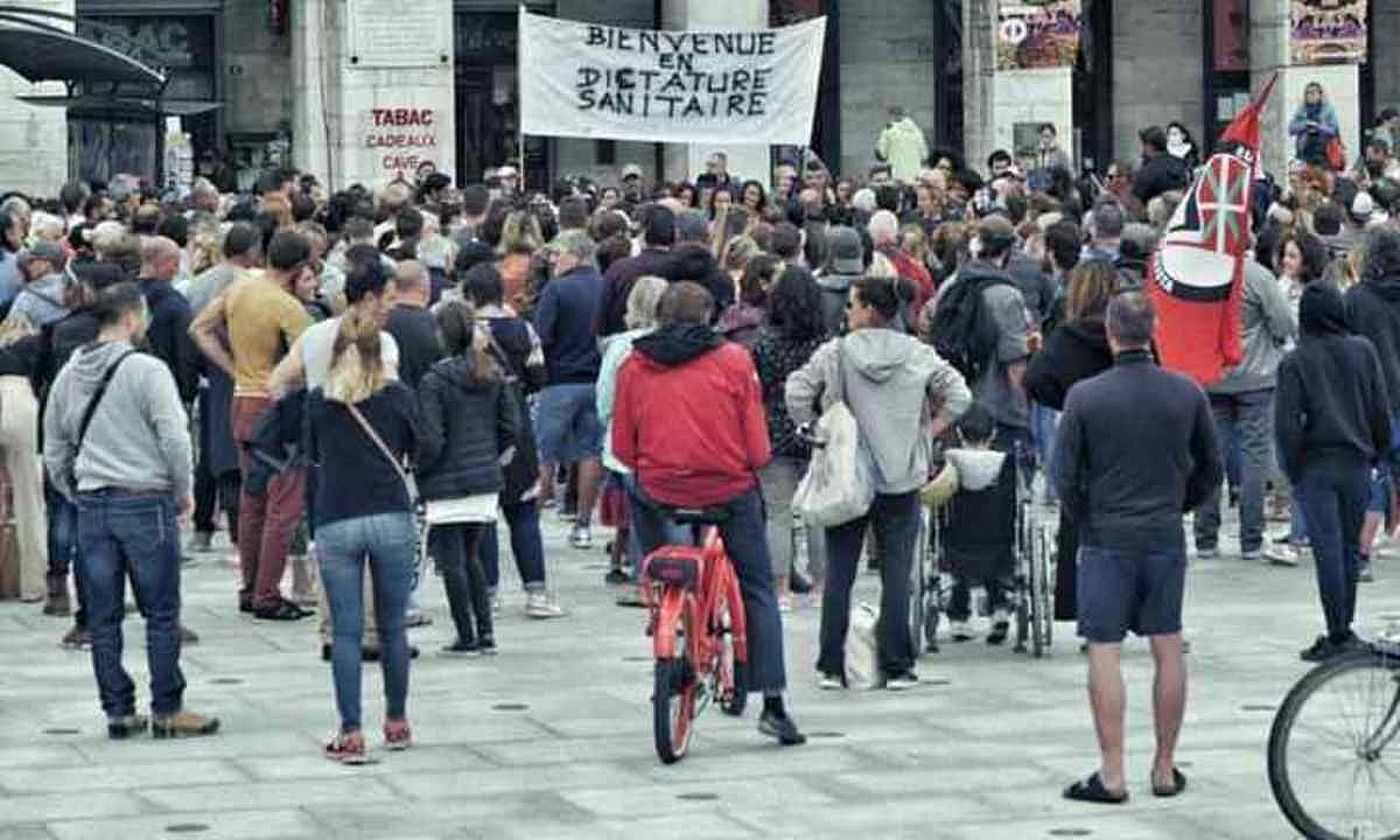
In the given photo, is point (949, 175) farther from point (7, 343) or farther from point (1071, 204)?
point (7, 343)

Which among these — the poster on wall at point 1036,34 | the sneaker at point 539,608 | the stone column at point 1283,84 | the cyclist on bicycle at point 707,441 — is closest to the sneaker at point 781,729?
the cyclist on bicycle at point 707,441

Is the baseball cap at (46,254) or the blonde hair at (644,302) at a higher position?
the baseball cap at (46,254)

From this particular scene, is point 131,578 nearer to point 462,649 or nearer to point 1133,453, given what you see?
point 462,649

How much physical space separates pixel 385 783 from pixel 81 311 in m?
4.96

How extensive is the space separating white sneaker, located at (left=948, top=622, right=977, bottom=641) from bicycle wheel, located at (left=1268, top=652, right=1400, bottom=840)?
569cm

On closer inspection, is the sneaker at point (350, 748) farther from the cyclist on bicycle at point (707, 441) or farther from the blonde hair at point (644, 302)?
the blonde hair at point (644, 302)

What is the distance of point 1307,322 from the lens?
17.6 m

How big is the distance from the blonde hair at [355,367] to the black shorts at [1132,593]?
9.42 ft

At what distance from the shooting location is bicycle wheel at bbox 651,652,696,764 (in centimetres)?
1478

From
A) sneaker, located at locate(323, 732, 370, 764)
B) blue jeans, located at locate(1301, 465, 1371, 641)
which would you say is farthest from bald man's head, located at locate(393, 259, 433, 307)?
blue jeans, located at locate(1301, 465, 1371, 641)

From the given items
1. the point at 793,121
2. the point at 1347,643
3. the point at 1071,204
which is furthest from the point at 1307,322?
the point at 793,121

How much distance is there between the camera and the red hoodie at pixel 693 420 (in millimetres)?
15352

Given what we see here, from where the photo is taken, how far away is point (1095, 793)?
1413 cm

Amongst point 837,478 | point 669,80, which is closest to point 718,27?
point 669,80
